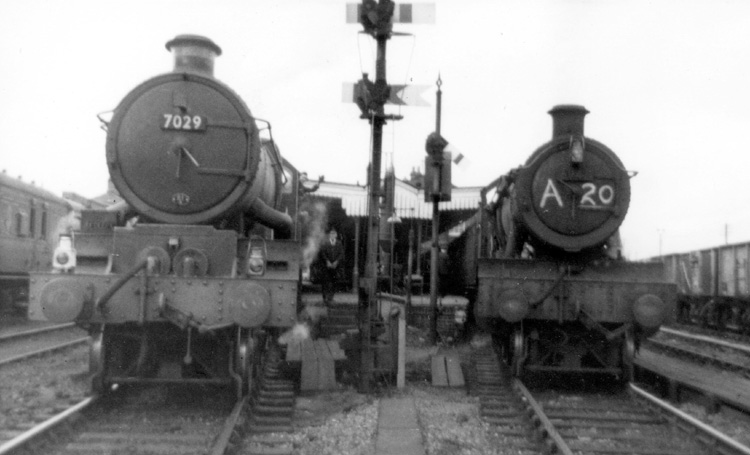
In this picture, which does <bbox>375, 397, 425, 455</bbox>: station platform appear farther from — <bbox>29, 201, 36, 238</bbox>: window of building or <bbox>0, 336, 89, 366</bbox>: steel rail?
<bbox>29, 201, 36, 238</bbox>: window of building

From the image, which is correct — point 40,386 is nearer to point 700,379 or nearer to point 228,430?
point 228,430

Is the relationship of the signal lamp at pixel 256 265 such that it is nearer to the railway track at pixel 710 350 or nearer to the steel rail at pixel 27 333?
the steel rail at pixel 27 333

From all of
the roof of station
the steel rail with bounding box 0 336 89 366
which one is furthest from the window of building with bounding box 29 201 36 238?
the roof of station

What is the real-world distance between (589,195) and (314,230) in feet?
19.7

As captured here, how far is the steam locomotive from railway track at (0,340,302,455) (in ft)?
0.86

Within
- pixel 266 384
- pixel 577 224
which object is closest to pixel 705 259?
A: pixel 577 224

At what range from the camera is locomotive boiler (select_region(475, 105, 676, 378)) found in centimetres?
827

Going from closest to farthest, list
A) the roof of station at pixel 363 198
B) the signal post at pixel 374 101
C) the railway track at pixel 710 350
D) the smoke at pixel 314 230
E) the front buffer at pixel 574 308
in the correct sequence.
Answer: the signal post at pixel 374 101 < the front buffer at pixel 574 308 < the railway track at pixel 710 350 < the smoke at pixel 314 230 < the roof of station at pixel 363 198

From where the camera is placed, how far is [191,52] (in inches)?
281

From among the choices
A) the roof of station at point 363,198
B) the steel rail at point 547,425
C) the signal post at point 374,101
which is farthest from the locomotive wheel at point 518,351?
the roof of station at point 363,198

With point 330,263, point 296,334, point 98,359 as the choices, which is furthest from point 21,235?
point 98,359

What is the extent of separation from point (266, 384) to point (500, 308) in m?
2.60

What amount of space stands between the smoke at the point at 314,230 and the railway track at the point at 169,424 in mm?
4626

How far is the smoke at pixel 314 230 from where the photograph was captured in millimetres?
12469
